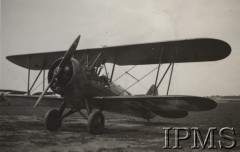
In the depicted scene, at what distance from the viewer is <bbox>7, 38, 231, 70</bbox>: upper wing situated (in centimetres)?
745

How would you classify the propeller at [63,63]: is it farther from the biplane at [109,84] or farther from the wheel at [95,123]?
the wheel at [95,123]

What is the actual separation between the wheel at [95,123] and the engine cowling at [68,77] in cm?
89

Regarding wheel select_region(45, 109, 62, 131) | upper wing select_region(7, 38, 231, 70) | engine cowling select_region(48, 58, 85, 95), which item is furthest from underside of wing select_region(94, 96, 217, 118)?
wheel select_region(45, 109, 62, 131)

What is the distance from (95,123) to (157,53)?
9.86 ft

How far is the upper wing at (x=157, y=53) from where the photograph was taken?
7449 mm

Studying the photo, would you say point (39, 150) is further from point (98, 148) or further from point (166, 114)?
point (166, 114)

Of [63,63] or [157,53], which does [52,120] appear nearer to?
[63,63]

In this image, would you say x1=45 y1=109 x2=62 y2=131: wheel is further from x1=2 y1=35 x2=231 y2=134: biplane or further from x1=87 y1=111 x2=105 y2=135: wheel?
x1=87 y1=111 x2=105 y2=135: wheel

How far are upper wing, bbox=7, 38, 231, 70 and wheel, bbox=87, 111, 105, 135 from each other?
6.15 feet

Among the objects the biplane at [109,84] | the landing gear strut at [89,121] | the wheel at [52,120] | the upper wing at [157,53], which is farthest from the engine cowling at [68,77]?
the upper wing at [157,53]

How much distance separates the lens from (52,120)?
26.3 feet

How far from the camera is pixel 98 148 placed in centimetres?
546

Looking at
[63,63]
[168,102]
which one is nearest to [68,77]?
[63,63]

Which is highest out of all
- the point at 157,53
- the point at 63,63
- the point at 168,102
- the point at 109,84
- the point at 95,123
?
the point at 157,53
